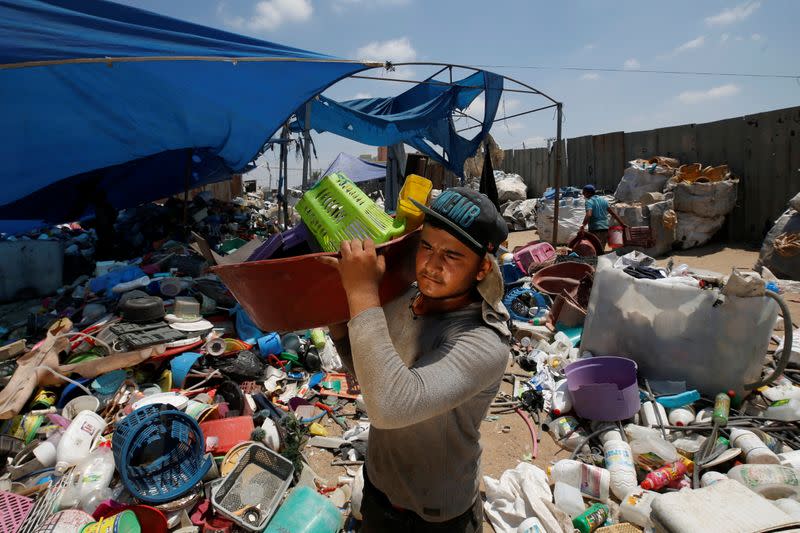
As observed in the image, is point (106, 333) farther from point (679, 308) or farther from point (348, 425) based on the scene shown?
point (679, 308)

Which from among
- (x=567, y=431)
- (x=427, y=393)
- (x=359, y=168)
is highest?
(x=359, y=168)

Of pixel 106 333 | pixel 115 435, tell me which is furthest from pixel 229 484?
pixel 106 333

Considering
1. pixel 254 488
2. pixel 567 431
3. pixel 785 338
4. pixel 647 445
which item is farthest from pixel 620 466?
pixel 254 488

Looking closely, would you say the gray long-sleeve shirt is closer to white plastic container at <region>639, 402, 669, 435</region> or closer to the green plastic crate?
the green plastic crate

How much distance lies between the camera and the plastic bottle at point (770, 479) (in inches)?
99.7

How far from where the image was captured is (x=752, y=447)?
3.02 metres

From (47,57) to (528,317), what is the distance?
5.33 m

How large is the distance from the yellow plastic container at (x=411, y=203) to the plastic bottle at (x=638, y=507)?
241cm

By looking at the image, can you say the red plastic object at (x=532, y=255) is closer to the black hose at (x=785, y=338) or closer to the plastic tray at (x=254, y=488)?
the black hose at (x=785, y=338)

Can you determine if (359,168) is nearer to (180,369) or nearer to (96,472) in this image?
(180,369)

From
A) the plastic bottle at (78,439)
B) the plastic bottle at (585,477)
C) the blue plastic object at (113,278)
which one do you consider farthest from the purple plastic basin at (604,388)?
the blue plastic object at (113,278)

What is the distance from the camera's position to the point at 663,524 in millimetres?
1845

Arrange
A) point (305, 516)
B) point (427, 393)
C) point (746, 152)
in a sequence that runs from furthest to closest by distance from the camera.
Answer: point (746, 152), point (305, 516), point (427, 393)

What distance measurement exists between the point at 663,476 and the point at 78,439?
3.96 metres
